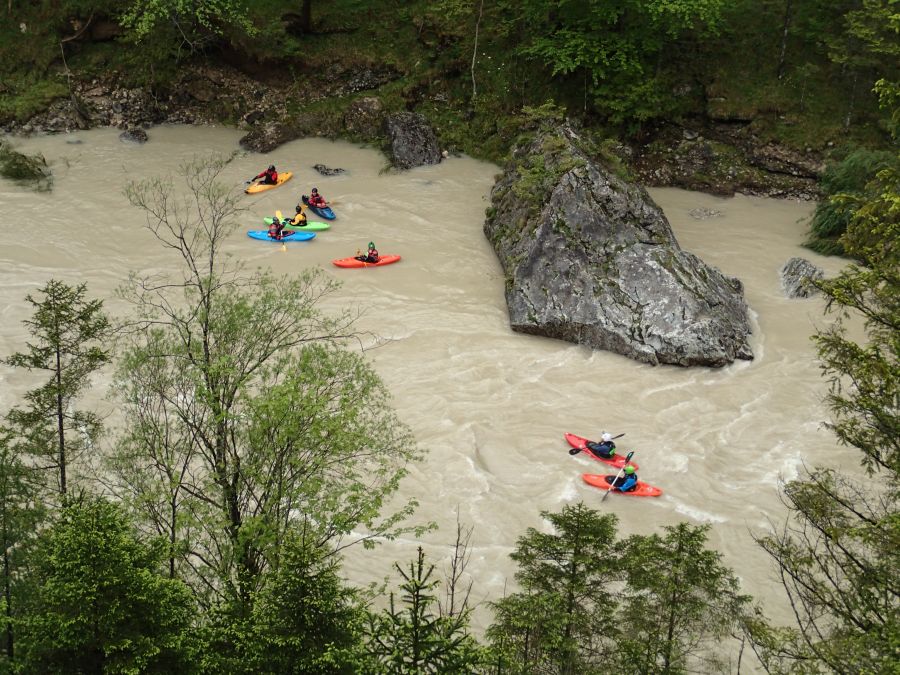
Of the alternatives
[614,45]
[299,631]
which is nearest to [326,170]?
[614,45]

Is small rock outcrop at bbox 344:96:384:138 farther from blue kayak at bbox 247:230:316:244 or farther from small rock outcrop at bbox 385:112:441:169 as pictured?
blue kayak at bbox 247:230:316:244

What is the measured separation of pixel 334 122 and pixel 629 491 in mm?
18998

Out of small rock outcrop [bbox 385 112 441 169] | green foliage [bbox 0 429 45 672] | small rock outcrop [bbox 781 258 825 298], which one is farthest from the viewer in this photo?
small rock outcrop [bbox 385 112 441 169]

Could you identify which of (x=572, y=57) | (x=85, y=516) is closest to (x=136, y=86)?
(x=572, y=57)

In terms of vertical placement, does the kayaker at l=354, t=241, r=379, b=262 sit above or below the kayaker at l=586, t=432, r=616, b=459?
above

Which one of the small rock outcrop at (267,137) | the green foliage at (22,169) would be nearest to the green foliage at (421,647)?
the green foliage at (22,169)

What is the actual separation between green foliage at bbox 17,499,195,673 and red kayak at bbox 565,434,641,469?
9.85m

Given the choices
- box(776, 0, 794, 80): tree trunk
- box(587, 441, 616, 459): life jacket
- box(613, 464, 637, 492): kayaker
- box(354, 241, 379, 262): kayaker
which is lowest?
box(613, 464, 637, 492): kayaker

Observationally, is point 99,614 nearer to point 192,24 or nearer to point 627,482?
point 627,482

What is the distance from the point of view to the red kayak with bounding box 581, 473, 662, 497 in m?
15.0

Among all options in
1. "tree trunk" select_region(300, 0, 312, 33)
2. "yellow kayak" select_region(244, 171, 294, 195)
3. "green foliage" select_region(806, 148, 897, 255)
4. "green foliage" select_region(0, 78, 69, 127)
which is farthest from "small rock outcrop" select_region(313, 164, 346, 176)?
"green foliage" select_region(806, 148, 897, 255)

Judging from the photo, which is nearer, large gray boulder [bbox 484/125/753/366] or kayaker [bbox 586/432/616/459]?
kayaker [bbox 586/432/616/459]

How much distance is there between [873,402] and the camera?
8.57 metres

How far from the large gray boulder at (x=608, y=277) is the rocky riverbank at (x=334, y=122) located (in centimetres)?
623
